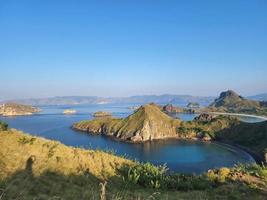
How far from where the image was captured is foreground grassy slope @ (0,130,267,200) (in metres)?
13.2

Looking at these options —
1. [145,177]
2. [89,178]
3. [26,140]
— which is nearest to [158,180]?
[145,177]

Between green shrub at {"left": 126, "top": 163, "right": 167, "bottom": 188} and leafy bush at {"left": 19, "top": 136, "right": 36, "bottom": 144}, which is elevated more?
leafy bush at {"left": 19, "top": 136, "right": 36, "bottom": 144}

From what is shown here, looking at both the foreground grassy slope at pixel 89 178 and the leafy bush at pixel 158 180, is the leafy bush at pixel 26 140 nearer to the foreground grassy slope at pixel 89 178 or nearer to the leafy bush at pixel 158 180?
the foreground grassy slope at pixel 89 178

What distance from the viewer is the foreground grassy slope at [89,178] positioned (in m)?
13.2

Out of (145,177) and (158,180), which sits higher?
(145,177)

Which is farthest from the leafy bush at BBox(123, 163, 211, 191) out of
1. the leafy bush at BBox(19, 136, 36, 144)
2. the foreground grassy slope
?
the leafy bush at BBox(19, 136, 36, 144)

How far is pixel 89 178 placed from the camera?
52.2ft

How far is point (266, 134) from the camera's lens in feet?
554

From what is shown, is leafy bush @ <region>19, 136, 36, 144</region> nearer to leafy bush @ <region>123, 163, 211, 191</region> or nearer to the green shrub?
leafy bush @ <region>123, 163, 211, 191</region>

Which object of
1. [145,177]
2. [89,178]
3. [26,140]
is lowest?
[145,177]

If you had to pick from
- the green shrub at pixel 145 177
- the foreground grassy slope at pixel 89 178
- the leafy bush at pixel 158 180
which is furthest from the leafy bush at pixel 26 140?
the green shrub at pixel 145 177

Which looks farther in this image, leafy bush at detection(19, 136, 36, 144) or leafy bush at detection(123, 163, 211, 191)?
leafy bush at detection(19, 136, 36, 144)

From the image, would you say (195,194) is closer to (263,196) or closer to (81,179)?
(263,196)

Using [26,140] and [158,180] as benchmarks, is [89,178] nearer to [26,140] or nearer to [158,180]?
[158,180]
